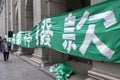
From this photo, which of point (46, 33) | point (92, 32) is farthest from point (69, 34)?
point (46, 33)

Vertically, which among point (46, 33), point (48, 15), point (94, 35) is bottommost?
point (94, 35)

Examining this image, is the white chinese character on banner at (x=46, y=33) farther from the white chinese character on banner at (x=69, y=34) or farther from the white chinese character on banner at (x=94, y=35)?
the white chinese character on banner at (x=94, y=35)

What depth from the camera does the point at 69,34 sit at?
654 cm

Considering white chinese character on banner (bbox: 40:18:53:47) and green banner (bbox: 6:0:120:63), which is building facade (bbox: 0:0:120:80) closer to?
green banner (bbox: 6:0:120:63)

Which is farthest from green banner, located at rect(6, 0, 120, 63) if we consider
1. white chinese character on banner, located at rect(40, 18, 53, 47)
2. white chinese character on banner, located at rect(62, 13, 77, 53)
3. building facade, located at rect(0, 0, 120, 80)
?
white chinese character on banner, located at rect(40, 18, 53, 47)

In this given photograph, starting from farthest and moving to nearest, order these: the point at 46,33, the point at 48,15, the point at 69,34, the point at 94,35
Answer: the point at 48,15 → the point at 46,33 → the point at 69,34 → the point at 94,35

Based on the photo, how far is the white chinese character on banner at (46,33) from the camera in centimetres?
858

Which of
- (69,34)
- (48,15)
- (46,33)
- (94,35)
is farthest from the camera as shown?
(48,15)

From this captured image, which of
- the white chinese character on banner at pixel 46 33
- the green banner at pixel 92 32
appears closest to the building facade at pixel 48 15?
the green banner at pixel 92 32

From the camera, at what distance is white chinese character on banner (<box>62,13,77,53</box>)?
634 cm

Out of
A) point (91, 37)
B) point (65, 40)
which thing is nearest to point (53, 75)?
point (65, 40)

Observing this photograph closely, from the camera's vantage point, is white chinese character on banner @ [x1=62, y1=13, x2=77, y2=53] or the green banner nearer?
the green banner

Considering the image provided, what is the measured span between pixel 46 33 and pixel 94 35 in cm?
416

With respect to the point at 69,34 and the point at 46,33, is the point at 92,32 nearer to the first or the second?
the point at 69,34
